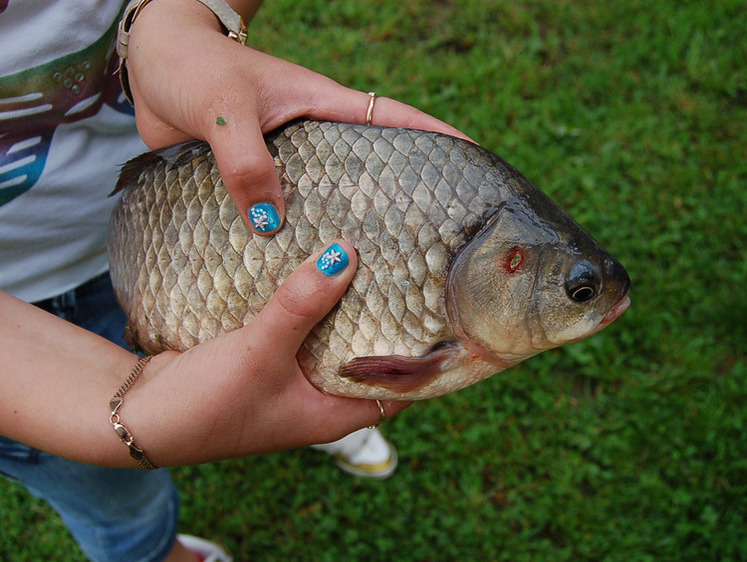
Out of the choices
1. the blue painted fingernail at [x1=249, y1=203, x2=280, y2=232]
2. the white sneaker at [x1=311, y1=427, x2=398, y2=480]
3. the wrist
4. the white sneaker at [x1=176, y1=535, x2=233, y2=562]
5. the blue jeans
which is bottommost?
the white sneaker at [x1=176, y1=535, x2=233, y2=562]

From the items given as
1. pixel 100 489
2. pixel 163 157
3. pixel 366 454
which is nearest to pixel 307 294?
pixel 163 157

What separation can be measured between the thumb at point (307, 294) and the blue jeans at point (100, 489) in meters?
0.76

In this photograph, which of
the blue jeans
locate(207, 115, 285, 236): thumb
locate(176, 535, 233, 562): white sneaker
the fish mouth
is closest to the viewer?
locate(207, 115, 285, 236): thumb

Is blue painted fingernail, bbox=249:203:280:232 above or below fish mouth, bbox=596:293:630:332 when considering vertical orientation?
above

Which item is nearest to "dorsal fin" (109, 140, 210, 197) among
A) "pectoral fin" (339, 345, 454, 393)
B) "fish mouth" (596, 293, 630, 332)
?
"pectoral fin" (339, 345, 454, 393)

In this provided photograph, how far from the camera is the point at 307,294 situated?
1.33m

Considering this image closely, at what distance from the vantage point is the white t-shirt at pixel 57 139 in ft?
4.88

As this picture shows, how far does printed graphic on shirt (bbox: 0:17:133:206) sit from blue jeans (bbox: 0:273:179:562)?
379mm

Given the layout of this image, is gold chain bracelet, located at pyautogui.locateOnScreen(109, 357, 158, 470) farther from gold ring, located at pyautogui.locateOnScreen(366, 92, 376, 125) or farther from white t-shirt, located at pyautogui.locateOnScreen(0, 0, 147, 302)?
gold ring, located at pyautogui.locateOnScreen(366, 92, 376, 125)

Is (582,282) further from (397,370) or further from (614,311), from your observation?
(397,370)

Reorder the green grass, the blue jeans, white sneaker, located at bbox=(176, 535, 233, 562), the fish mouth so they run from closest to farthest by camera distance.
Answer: the fish mouth → the blue jeans → white sneaker, located at bbox=(176, 535, 233, 562) → the green grass

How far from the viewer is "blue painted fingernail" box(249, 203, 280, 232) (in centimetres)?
138

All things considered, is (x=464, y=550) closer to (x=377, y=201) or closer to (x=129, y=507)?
(x=129, y=507)

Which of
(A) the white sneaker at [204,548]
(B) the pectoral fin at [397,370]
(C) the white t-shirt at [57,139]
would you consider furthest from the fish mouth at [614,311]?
(A) the white sneaker at [204,548]
